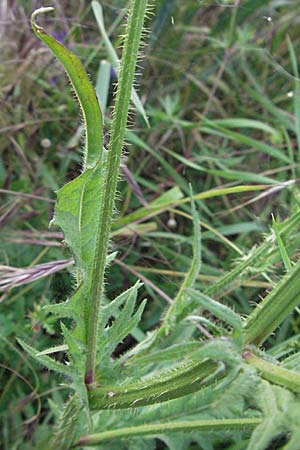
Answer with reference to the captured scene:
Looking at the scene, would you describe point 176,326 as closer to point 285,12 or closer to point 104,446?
point 104,446

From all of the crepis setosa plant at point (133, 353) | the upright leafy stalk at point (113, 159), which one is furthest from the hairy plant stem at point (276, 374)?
the upright leafy stalk at point (113, 159)

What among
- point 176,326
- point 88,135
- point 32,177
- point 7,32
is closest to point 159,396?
point 176,326

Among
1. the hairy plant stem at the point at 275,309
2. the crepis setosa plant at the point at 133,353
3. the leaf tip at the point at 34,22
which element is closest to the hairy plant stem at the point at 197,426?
the crepis setosa plant at the point at 133,353

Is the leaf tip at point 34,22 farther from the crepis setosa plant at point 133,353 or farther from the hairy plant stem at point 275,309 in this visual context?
the hairy plant stem at point 275,309

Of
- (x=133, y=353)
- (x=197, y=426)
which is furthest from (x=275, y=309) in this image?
(x=133, y=353)

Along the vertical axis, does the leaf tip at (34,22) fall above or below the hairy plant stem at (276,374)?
above

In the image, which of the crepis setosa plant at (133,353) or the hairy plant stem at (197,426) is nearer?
the crepis setosa plant at (133,353)

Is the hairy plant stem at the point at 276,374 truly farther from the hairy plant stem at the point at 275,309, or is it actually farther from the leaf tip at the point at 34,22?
the leaf tip at the point at 34,22

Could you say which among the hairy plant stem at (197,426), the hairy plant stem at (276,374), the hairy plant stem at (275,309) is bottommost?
the hairy plant stem at (197,426)

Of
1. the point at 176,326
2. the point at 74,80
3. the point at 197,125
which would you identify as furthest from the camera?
the point at 197,125
